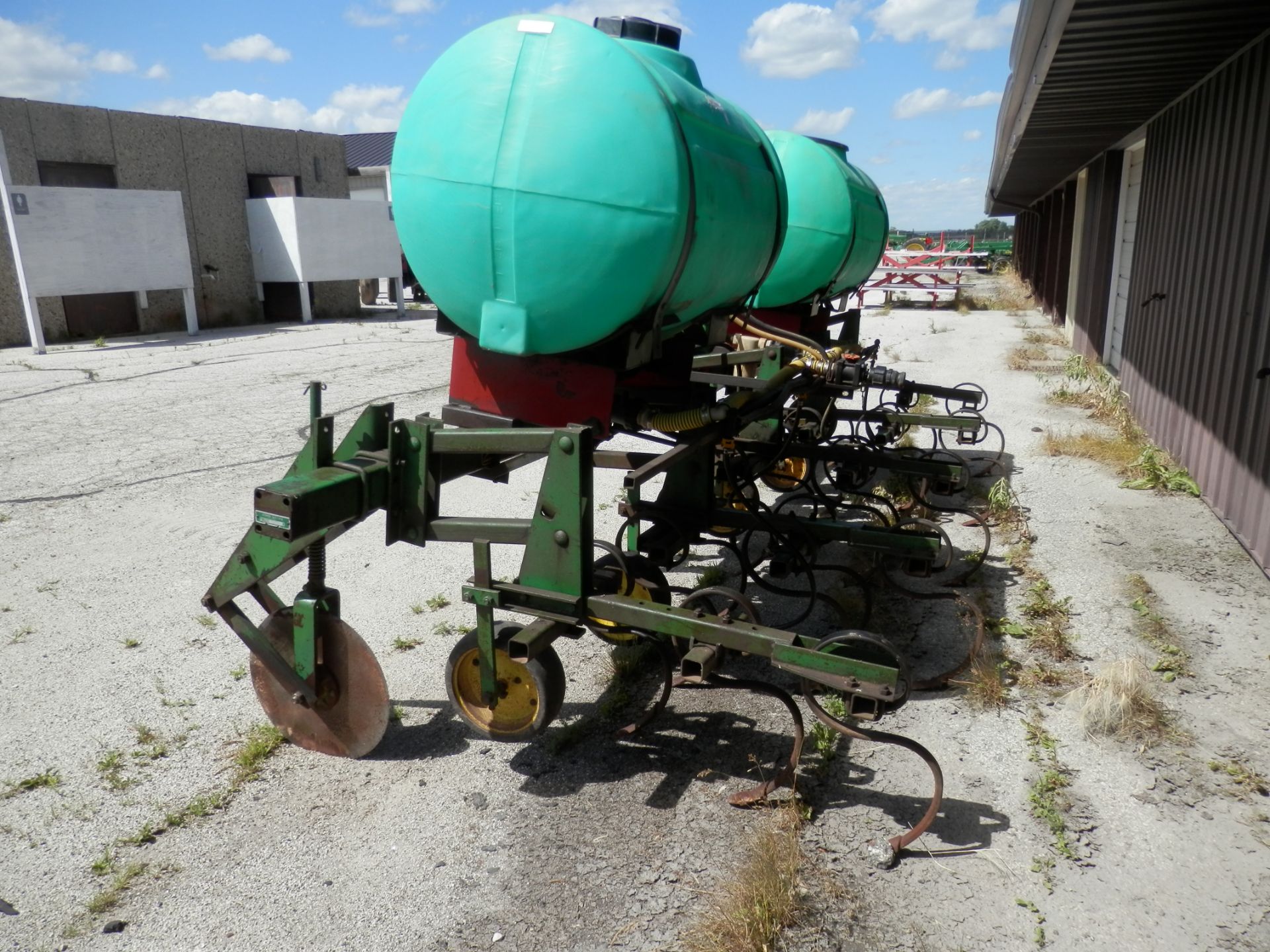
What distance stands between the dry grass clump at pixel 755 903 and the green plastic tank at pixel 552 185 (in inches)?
67.6

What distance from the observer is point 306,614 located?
3.12m

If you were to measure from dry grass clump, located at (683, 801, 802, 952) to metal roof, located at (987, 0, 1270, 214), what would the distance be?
174 inches

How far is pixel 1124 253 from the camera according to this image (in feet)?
35.3

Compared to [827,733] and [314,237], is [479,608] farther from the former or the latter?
[314,237]

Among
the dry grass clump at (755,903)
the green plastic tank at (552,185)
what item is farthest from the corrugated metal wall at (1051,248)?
the dry grass clump at (755,903)

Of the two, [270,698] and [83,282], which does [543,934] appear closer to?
[270,698]

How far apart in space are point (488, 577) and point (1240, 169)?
5882mm

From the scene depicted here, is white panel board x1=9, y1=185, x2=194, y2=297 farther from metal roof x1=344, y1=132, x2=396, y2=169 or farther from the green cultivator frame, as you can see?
metal roof x1=344, y1=132, x2=396, y2=169

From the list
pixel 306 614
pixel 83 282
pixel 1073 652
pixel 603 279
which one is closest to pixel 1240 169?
pixel 1073 652

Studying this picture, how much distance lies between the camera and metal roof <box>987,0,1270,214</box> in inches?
200

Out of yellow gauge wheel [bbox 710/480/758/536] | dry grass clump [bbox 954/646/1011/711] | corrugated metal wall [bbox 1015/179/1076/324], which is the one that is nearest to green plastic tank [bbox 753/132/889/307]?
yellow gauge wheel [bbox 710/480/758/536]

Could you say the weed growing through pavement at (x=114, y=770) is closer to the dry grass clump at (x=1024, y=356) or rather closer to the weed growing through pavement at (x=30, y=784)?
the weed growing through pavement at (x=30, y=784)

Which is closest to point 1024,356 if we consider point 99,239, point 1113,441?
point 1113,441

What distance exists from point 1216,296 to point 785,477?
3.23 metres
